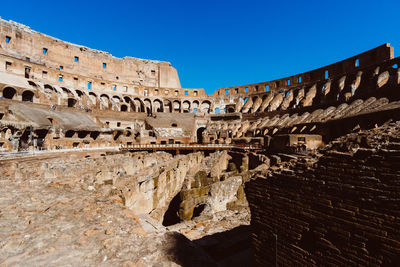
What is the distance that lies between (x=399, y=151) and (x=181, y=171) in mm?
13239

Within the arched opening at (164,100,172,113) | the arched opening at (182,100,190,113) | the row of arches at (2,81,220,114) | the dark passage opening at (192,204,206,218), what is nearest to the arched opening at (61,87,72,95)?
the row of arches at (2,81,220,114)

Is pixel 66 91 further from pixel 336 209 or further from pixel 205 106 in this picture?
pixel 336 209

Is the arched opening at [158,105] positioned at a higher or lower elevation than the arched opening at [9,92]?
higher

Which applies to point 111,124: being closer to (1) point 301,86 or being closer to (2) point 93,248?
(2) point 93,248

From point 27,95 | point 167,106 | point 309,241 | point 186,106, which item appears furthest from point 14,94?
point 309,241

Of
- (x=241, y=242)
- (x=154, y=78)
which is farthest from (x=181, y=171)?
(x=154, y=78)

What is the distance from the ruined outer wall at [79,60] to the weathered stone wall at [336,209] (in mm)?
48768

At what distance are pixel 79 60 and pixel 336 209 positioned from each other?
189 feet

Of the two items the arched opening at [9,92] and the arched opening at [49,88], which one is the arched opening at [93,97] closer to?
the arched opening at [49,88]

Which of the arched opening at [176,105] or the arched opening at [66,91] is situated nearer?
the arched opening at [66,91]

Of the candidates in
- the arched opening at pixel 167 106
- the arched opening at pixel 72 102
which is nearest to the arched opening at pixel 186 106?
the arched opening at pixel 167 106

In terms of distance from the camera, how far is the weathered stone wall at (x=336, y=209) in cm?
269

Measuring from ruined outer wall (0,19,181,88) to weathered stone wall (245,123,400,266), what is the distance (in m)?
48.8

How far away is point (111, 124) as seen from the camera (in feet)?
121
